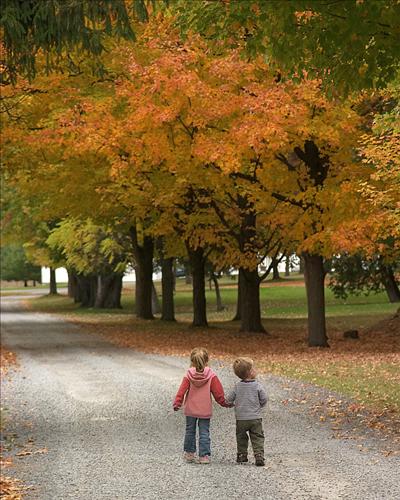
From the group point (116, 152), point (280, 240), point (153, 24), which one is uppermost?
point (153, 24)

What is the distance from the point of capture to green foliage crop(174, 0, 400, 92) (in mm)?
9734

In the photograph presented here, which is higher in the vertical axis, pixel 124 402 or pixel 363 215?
pixel 363 215

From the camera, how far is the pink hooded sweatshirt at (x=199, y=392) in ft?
33.5

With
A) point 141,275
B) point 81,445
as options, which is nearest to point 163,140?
point 81,445

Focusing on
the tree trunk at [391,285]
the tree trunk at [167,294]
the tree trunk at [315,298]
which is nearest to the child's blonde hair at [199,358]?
the tree trunk at [315,298]

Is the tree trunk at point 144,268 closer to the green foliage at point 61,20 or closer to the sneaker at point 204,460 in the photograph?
the sneaker at point 204,460

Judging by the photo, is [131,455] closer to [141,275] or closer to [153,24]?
[153,24]

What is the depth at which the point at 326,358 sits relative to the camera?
→ 898 inches

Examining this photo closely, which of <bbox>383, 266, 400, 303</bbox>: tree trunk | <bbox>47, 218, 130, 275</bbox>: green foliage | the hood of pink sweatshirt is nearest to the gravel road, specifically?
the hood of pink sweatshirt

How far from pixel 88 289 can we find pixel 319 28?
178 feet

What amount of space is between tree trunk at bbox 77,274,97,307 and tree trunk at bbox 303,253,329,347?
122ft

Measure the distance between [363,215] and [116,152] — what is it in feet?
21.6

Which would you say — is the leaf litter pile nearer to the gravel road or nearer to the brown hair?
the gravel road

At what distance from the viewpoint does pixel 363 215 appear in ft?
69.9
